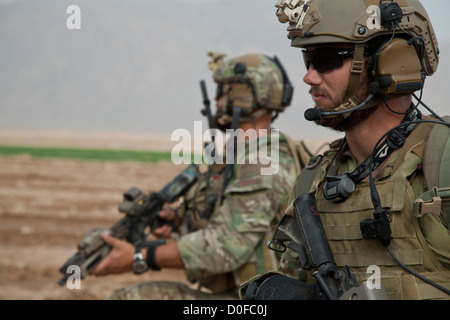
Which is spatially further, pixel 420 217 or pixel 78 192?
pixel 78 192

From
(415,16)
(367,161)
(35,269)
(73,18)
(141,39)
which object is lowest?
(35,269)

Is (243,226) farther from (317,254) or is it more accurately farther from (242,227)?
(317,254)

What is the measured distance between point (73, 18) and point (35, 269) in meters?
5.49

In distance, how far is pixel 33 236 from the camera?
1120 cm

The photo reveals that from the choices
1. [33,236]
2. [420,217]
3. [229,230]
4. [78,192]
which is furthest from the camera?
[78,192]

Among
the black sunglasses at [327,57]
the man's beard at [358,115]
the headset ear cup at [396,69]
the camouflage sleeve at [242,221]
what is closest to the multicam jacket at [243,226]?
the camouflage sleeve at [242,221]

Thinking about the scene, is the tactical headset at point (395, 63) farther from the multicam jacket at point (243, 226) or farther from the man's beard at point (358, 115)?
the multicam jacket at point (243, 226)

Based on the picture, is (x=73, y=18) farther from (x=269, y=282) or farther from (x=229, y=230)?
(x=269, y=282)

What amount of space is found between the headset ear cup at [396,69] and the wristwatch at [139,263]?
107 inches

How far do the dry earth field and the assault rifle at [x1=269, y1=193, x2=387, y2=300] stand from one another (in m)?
4.77

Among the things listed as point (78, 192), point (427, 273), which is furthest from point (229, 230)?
point (78, 192)

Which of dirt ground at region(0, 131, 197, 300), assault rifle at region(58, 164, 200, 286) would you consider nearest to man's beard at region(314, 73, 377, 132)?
assault rifle at region(58, 164, 200, 286)

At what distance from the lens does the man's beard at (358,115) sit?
2.63 meters

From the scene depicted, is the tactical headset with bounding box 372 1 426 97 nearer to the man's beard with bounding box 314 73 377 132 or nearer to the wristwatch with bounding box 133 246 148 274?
the man's beard with bounding box 314 73 377 132
